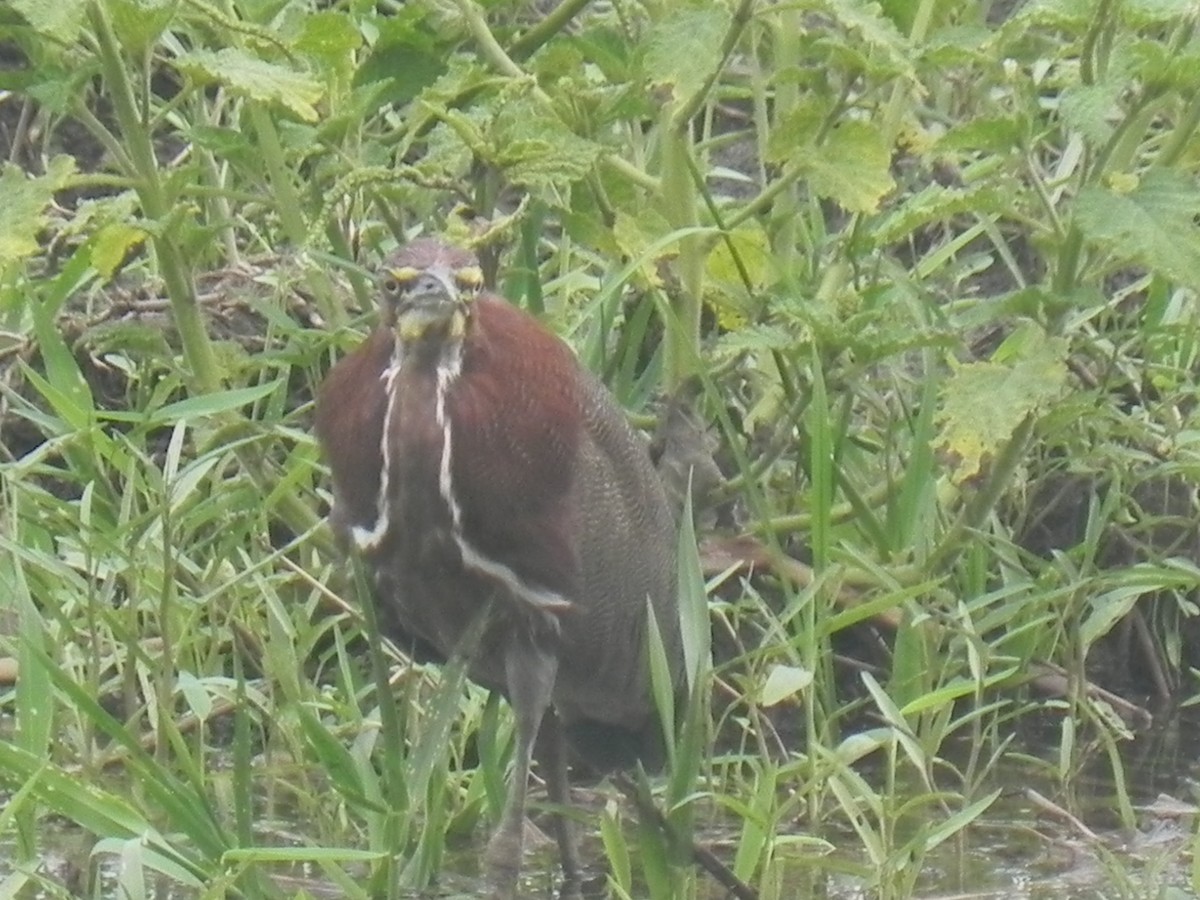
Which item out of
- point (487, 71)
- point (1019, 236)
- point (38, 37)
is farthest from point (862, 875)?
point (1019, 236)

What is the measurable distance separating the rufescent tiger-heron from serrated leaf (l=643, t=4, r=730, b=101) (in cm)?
37

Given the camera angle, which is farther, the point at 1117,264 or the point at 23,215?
the point at 1117,264

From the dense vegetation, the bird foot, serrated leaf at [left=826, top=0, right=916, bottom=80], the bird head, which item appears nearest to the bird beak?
the bird head

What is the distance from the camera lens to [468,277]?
117 inches

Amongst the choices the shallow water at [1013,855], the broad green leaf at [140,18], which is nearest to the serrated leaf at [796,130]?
the broad green leaf at [140,18]

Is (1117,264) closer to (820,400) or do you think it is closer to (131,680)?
(820,400)

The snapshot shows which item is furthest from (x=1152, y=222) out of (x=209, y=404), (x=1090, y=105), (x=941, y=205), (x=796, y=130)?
(x=209, y=404)

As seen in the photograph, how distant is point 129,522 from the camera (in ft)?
11.4

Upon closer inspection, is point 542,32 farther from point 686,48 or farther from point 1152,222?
point 1152,222

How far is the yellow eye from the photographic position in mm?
2961

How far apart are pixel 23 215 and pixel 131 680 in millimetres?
742

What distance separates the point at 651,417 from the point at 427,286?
1133 millimetres

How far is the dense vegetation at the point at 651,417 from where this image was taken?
3221 millimetres

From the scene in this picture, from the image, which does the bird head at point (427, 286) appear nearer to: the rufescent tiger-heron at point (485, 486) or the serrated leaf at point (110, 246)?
the rufescent tiger-heron at point (485, 486)
